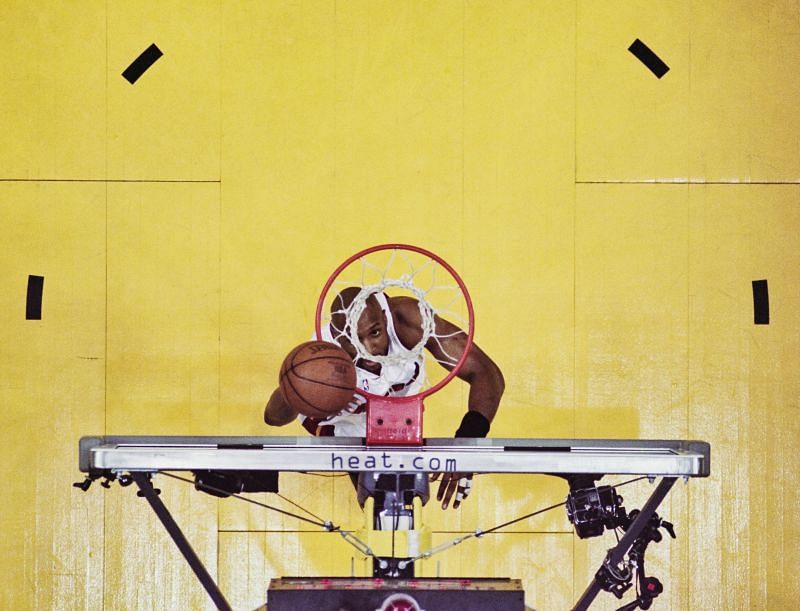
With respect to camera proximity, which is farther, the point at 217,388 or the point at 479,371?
the point at 217,388

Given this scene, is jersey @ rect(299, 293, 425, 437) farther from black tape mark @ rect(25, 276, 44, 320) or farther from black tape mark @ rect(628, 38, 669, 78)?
black tape mark @ rect(628, 38, 669, 78)

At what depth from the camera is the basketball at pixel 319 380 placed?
3.01 meters

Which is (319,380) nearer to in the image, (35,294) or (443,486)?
(443,486)

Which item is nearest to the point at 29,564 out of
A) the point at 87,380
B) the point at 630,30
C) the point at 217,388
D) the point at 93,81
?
the point at 87,380

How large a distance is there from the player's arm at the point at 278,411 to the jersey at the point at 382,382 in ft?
0.36

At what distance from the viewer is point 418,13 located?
5.05m

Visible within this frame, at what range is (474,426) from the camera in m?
3.45

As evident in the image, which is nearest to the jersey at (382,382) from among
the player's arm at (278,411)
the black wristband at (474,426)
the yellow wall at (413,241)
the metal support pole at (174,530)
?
the player's arm at (278,411)

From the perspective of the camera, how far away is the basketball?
301 centimetres

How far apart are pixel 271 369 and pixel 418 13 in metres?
2.01

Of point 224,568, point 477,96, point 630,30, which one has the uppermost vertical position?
point 630,30

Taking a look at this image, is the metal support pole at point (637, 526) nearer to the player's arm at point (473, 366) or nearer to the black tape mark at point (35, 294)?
the player's arm at point (473, 366)

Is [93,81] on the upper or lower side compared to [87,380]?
upper

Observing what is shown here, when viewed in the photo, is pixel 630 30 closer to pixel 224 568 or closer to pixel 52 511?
pixel 224 568
